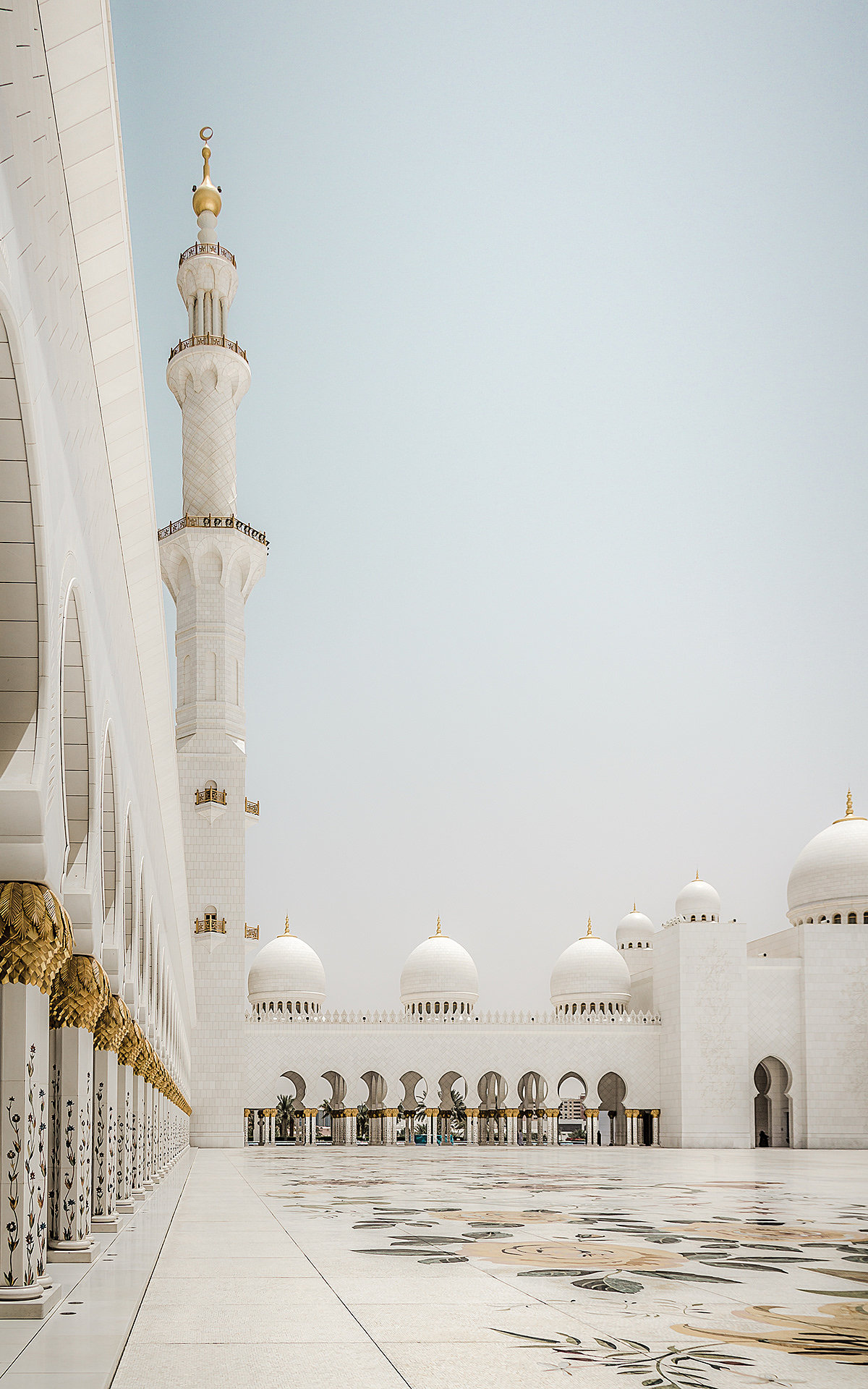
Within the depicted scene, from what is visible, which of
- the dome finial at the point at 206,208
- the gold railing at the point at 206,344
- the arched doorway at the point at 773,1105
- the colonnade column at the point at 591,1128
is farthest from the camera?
the arched doorway at the point at 773,1105

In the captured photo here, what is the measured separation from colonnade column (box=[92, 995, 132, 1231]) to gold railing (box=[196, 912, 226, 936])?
18078 millimetres

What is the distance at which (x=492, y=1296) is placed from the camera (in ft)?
16.1

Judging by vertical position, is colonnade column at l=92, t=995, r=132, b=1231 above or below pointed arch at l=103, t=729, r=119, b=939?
below

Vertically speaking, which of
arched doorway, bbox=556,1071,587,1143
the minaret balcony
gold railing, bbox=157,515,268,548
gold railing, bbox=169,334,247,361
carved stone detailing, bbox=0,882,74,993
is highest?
gold railing, bbox=169,334,247,361

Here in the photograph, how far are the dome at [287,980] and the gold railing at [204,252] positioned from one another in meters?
16.2

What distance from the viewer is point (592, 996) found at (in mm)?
33812

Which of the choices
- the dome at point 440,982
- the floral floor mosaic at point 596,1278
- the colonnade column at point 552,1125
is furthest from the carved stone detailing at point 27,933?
the dome at point 440,982

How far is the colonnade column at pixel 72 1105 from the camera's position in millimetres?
6398

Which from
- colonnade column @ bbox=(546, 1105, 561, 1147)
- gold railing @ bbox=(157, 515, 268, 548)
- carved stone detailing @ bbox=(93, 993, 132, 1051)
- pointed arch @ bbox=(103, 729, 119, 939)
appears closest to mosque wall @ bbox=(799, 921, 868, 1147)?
colonnade column @ bbox=(546, 1105, 561, 1147)

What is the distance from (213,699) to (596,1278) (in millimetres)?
21974

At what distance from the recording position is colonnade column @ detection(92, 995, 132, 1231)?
7.73 m

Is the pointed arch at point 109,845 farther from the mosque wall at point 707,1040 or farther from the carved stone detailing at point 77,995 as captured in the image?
the mosque wall at point 707,1040

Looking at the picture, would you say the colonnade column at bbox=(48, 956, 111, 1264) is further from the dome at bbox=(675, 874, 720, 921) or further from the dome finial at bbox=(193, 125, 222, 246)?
the dome at bbox=(675, 874, 720, 921)

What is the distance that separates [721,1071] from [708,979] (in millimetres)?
2042
